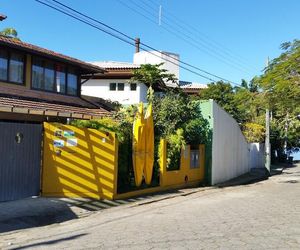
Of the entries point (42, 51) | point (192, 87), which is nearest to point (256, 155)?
point (192, 87)

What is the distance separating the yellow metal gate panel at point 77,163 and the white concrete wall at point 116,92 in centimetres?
1781

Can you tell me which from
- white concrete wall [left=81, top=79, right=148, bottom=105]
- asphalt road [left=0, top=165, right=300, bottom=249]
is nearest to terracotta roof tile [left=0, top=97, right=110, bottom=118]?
asphalt road [left=0, top=165, right=300, bottom=249]

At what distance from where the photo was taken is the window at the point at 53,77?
69.7 feet

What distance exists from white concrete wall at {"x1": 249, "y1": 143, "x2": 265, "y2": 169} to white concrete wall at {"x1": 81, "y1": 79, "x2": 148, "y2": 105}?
9253 millimetres

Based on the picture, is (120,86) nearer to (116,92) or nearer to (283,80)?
(116,92)

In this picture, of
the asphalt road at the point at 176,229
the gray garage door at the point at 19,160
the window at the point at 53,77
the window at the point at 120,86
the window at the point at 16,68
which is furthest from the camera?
the window at the point at 120,86

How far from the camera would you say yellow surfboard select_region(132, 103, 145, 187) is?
619 inches

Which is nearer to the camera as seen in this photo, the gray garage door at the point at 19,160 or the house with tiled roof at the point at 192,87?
the gray garage door at the point at 19,160

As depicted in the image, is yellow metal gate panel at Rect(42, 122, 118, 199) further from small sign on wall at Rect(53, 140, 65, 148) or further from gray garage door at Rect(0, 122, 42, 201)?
gray garage door at Rect(0, 122, 42, 201)

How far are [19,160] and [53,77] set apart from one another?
31.9ft

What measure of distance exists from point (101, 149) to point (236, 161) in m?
14.0

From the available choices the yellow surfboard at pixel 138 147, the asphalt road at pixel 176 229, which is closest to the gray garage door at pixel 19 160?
the asphalt road at pixel 176 229

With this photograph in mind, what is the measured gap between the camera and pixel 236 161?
26656mm

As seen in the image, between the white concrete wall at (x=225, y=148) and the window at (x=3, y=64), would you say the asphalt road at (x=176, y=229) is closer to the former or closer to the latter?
the white concrete wall at (x=225, y=148)
